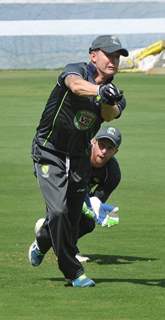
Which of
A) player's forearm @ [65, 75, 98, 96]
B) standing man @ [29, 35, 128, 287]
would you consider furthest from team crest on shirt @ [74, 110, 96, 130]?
player's forearm @ [65, 75, 98, 96]

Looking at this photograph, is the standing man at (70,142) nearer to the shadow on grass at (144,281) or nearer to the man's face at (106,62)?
the man's face at (106,62)

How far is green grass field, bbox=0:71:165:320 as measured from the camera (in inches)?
300

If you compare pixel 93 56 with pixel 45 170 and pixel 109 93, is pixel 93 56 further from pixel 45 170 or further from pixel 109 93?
pixel 45 170

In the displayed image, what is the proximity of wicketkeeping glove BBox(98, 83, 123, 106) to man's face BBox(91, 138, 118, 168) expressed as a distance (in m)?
2.28

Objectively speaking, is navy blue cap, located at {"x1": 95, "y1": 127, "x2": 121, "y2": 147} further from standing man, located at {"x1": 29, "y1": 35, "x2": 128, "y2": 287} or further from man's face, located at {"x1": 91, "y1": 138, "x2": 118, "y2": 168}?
standing man, located at {"x1": 29, "y1": 35, "x2": 128, "y2": 287}

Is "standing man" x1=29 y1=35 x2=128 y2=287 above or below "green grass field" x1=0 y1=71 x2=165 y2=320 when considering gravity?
above

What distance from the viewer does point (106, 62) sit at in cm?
812

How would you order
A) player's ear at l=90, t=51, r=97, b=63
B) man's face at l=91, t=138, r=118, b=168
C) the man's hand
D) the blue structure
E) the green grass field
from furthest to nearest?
1. the blue structure
2. man's face at l=91, t=138, r=118, b=168
3. the man's hand
4. player's ear at l=90, t=51, r=97, b=63
5. the green grass field

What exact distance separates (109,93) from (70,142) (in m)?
0.78

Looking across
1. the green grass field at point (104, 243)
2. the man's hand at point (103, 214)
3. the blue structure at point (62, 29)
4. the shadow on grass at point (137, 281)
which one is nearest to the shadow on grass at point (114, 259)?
the green grass field at point (104, 243)

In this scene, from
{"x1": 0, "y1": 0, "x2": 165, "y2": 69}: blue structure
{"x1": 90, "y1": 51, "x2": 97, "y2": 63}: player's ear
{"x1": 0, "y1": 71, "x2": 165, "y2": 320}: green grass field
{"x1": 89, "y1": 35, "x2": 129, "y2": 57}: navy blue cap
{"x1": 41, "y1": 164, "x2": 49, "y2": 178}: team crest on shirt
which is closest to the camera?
{"x1": 0, "y1": 71, "x2": 165, "y2": 320}: green grass field

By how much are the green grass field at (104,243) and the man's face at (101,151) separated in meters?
0.88

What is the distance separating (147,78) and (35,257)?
22.8 m

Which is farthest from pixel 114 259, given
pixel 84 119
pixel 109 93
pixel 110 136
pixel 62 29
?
pixel 62 29
